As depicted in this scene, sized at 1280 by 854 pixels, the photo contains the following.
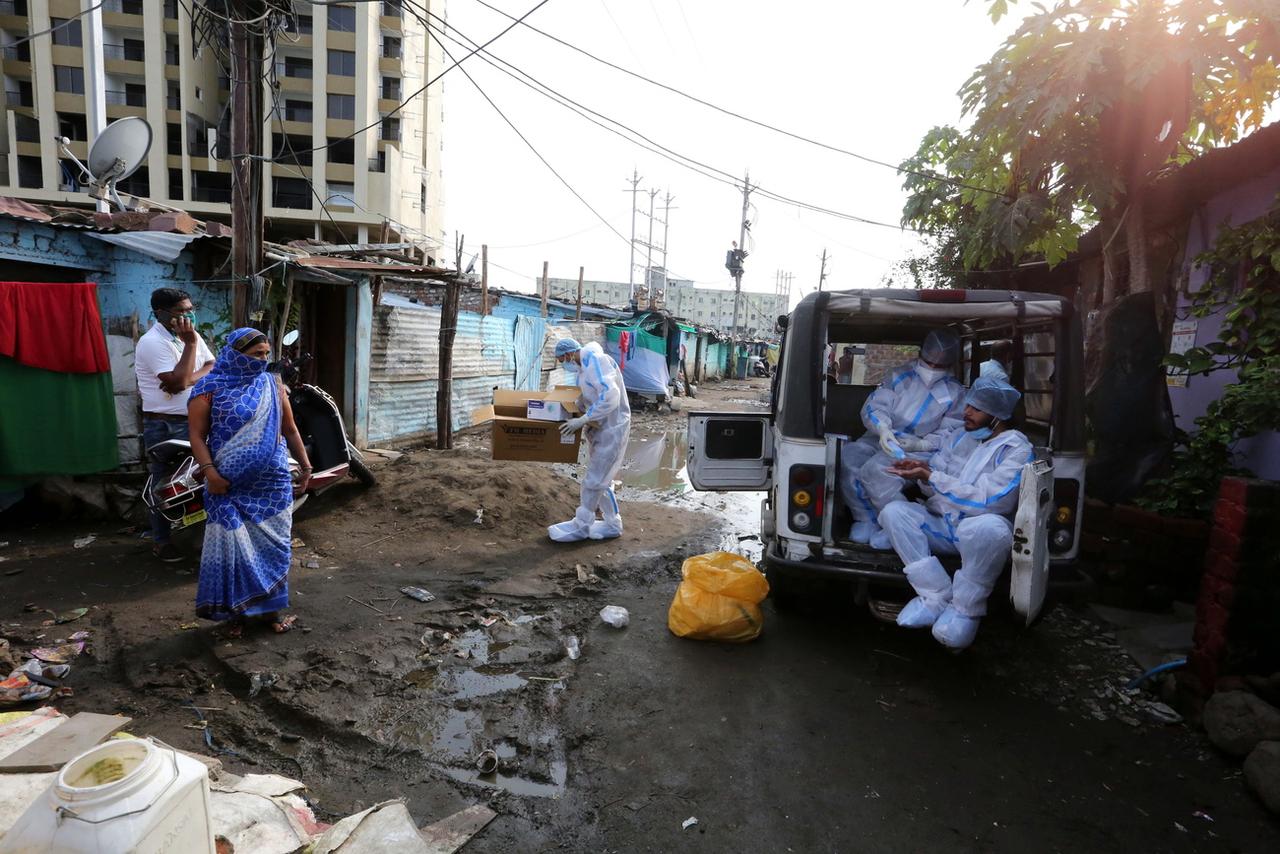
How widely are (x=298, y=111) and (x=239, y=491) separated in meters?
41.5

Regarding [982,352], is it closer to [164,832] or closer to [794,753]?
[794,753]

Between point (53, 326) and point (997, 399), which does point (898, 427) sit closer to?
point (997, 399)

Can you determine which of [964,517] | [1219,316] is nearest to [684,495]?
[964,517]

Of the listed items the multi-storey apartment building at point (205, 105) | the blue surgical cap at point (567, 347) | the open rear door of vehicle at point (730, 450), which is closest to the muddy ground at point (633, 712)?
the open rear door of vehicle at point (730, 450)

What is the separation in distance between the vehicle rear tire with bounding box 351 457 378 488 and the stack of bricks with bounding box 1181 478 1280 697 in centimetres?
610

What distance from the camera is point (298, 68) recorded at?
3653 centimetres

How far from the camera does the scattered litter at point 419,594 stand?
14.4 ft

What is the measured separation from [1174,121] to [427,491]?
691 cm

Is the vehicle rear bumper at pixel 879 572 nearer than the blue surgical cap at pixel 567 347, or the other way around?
the vehicle rear bumper at pixel 879 572

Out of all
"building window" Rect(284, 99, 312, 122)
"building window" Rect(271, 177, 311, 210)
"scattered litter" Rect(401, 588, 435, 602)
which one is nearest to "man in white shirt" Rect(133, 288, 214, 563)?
"scattered litter" Rect(401, 588, 435, 602)

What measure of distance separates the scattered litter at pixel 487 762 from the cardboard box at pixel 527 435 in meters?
3.06

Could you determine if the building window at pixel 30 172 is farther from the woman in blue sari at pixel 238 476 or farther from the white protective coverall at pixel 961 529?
the white protective coverall at pixel 961 529

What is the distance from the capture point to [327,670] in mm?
3350

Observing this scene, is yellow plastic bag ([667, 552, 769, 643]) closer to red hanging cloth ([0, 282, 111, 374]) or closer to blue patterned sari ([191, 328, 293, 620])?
blue patterned sari ([191, 328, 293, 620])
